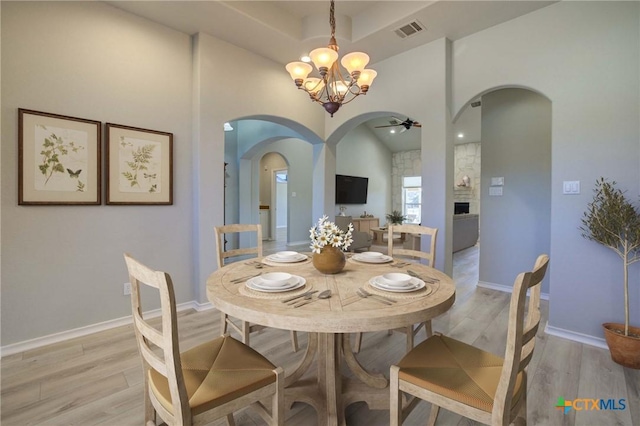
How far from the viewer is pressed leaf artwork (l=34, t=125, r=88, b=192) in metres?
2.28

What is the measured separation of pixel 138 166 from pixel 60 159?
566 millimetres

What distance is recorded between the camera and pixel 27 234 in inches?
88.9

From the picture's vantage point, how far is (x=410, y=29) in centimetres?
301

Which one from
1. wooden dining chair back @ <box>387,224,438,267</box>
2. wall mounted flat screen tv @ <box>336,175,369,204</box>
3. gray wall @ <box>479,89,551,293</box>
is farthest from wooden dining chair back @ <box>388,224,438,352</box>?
wall mounted flat screen tv @ <box>336,175,369,204</box>

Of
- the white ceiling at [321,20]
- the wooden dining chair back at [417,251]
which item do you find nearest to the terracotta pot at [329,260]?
the wooden dining chair back at [417,251]

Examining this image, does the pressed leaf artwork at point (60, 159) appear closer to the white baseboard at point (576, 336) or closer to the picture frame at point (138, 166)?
the picture frame at point (138, 166)

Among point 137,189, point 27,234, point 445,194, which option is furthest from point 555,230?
point 27,234

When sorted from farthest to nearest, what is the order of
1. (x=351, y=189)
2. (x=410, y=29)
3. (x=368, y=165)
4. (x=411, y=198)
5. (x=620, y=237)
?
(x=411, y=198)
(x=368, y=165)
(x=351, y=189)
(x=410, y=29)
(x=620, y=237)

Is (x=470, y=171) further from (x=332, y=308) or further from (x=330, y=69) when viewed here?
(x=332, y=308)

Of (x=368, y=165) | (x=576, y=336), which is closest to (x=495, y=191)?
(x=576, y=336)

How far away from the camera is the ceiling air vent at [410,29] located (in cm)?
292

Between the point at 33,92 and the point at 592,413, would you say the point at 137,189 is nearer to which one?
the point at 33,92

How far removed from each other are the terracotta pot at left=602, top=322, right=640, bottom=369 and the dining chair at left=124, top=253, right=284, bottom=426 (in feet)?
8.04

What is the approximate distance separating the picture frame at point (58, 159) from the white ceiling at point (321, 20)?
3.99ft
